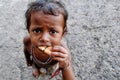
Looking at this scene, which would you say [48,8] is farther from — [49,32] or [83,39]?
[83,39]

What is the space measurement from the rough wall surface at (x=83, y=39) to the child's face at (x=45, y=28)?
0.51 m

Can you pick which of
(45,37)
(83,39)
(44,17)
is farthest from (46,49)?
(83,39)

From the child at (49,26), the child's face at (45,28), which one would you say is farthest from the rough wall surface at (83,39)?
the child's face at (45,28)

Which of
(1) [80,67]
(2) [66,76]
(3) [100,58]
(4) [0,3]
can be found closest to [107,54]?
(3) [100,58]

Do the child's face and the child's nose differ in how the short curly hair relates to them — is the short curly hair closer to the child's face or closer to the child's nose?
the child's face

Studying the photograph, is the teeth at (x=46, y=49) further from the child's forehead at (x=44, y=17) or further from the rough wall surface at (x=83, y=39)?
the rough wall surface at (x=83, y=39)

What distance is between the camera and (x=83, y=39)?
2.30m

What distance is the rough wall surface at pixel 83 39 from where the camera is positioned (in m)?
2.03

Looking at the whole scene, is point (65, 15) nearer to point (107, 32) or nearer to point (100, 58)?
point (100, 58)

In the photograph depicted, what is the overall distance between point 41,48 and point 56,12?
237 mm

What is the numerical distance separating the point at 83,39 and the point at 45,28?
2.57 ft

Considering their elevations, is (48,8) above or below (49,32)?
above

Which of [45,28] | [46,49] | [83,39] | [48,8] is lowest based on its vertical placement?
Result: [83,39]

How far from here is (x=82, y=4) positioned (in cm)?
273
